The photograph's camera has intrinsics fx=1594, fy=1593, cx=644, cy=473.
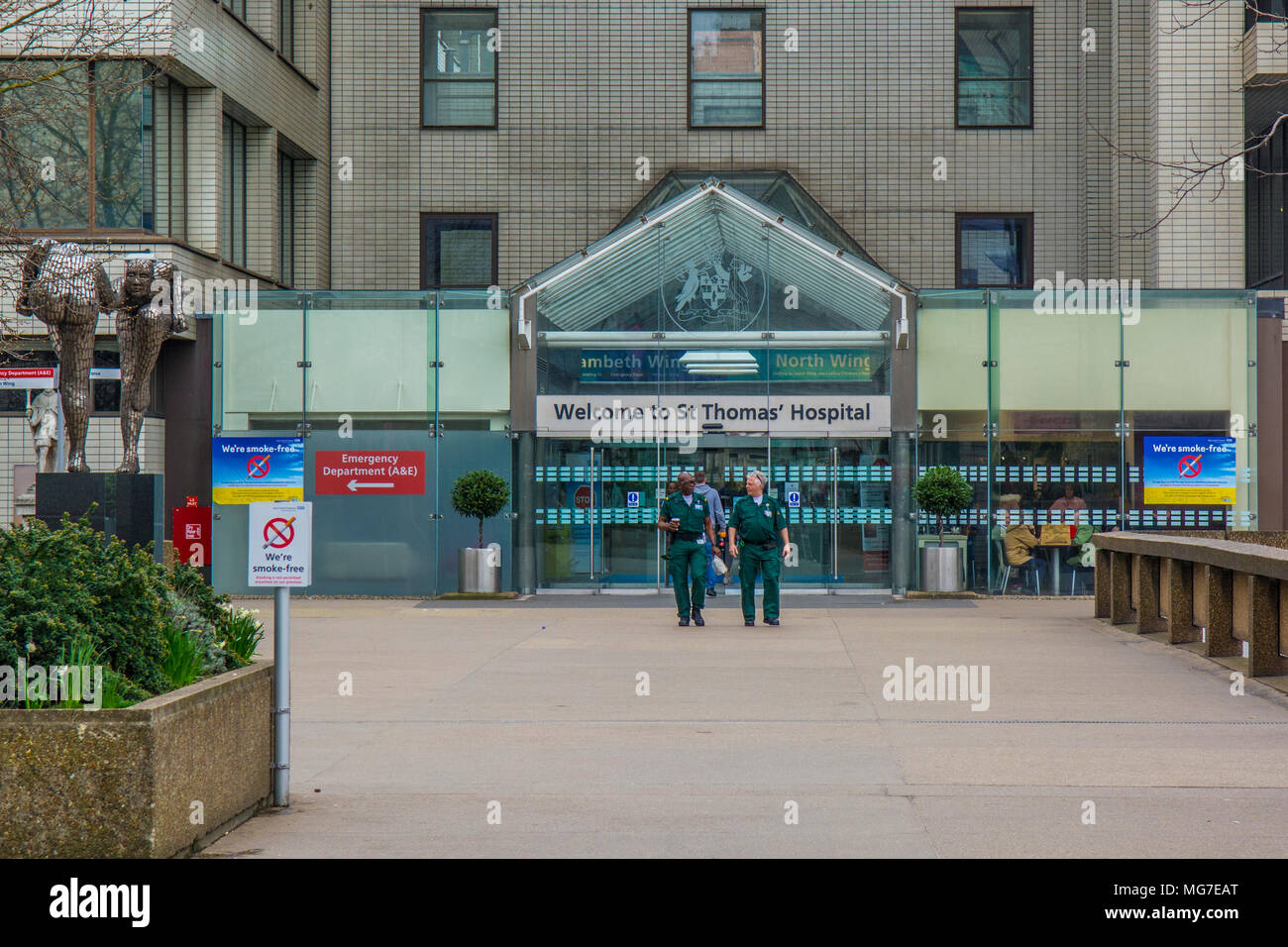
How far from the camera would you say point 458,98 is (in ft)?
88.0

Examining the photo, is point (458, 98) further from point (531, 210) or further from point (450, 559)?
point (450, 559)

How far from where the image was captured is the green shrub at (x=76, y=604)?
648cm

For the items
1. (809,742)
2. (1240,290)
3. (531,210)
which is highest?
(531,210)

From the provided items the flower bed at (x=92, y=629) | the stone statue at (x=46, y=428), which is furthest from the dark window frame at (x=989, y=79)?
the flower bed at (x=92, y=629)

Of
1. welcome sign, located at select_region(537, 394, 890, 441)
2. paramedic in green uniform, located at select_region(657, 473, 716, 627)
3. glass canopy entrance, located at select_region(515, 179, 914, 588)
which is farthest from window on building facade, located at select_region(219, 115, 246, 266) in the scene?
paramedic in green uniform, located at select_region(657, 473, 716, 627)

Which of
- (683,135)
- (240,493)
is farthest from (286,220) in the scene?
(683,135)

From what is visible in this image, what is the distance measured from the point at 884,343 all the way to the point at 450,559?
683 centimetres

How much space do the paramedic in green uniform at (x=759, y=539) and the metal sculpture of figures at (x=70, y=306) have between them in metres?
6.87

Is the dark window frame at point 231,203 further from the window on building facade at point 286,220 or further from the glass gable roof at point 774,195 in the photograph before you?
the glass gable roof at point 774,195

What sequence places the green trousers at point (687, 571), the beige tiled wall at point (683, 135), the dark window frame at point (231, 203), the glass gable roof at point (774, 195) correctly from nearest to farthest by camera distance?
the green trousers at point (687, 571) < the dark window frame at point (231, 203) < the glass gable roof at point (774, 195) < the beige tiled wall at point (683, 135)

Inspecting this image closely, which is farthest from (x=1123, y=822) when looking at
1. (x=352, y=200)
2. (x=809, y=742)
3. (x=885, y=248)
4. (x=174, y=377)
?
(x=352, y=200)

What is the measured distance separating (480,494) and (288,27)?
942cm

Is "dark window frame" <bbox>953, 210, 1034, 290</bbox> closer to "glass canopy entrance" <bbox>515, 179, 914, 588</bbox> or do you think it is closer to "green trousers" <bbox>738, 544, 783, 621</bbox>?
"glass canopy entrance" <bbox>515, 179, 914, 588</bbox>
